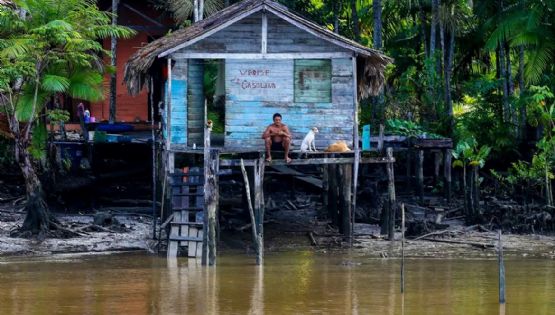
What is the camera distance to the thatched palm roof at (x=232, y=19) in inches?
837

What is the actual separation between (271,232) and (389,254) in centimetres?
313

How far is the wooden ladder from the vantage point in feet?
66.9

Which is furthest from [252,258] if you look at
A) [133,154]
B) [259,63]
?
[133,154]

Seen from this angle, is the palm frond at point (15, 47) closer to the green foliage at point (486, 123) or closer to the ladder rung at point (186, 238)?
the ladder rung at point (186, 238)

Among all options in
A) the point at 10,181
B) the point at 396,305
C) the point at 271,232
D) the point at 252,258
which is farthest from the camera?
the point at 10,181

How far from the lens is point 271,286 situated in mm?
17750

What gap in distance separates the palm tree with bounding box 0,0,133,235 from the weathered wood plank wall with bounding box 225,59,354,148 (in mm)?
2757

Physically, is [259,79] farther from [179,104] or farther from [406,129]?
[406,129]

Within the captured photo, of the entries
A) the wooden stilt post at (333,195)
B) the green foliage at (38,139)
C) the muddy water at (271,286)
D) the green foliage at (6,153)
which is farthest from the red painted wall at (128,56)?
the muddy water at (271,286)

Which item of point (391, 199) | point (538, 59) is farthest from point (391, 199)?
point (538, 59)

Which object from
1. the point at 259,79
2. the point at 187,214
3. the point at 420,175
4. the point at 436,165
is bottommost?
the point at 187,214

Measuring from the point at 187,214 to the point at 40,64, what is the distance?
169 inches

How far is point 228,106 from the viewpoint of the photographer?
856 inches

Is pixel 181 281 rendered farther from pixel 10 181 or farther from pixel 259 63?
pixel 10 181
